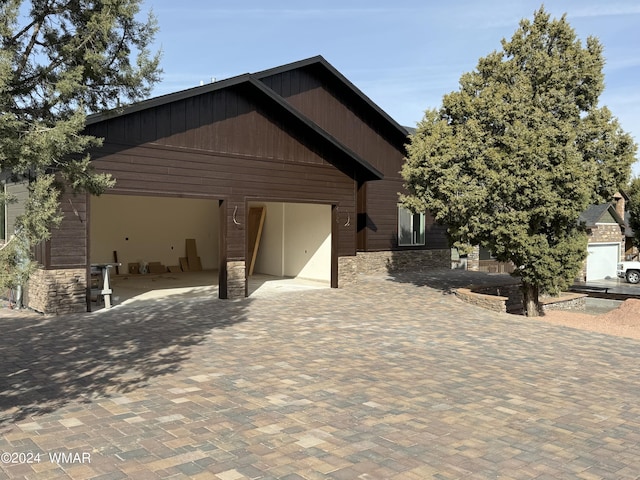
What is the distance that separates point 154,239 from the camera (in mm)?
20281

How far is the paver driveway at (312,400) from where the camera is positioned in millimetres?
4359

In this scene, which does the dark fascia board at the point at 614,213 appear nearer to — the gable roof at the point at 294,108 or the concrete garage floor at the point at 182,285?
the gable roof at the point at 294,108

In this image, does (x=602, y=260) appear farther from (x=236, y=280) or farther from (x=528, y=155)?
(x=236, y=280)

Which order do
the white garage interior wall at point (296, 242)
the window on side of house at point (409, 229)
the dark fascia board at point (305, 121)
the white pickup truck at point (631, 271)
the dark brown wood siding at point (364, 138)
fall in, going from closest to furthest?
the dark fascia board at point (305, 121) → the white garage interior wall at point (296, 242) → the dark brown wood siding at point (364, 138) → the window on side of house at point (409, 229) → the white pickup truck at point (631, 271)

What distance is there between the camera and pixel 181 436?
15.7ft

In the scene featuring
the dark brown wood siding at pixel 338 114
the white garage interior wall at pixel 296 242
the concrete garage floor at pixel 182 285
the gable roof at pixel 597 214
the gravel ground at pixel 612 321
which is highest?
the dark brown wood siding at pixel 338 114

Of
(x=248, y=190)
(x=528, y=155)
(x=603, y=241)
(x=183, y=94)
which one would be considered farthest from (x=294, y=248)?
(x=603, y=241)

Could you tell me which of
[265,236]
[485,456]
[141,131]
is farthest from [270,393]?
[265,236]

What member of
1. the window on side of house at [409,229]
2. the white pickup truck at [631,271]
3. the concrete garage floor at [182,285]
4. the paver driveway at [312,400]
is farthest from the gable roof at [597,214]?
the paver driveway at [312,400]

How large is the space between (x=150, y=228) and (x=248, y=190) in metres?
7.71

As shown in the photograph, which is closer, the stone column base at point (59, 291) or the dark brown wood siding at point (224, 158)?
the stone column base at point (59, 291)

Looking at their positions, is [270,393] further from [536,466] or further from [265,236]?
[265,236]

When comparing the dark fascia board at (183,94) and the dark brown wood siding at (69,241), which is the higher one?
the dark fascia board at (183,94)

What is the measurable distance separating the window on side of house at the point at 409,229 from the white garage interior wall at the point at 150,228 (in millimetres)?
7367
